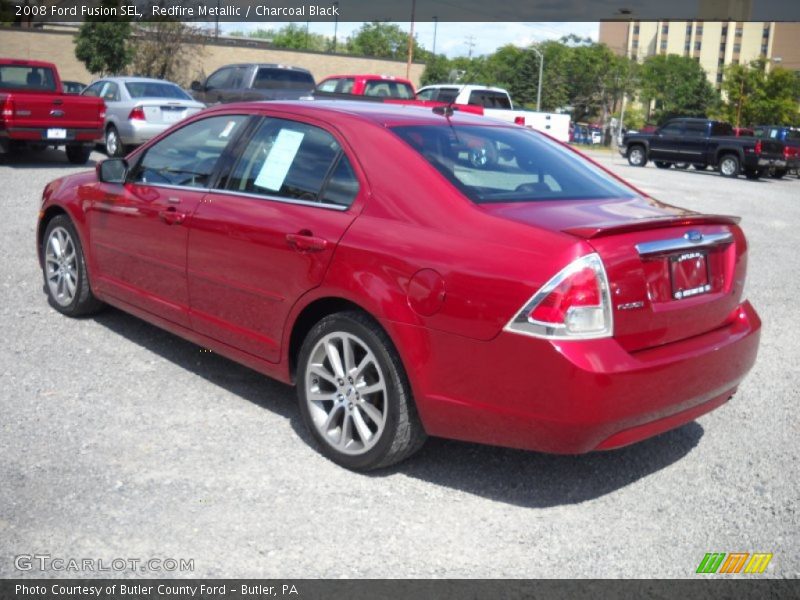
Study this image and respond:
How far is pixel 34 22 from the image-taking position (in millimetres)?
56469

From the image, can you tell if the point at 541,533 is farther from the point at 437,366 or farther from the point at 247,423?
the point at 247,423

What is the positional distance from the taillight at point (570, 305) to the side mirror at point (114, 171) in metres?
3.27

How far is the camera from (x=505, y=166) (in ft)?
15.4

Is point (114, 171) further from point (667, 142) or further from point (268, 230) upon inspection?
point (667, 142)

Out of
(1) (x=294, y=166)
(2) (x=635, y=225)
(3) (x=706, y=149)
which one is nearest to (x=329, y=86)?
(3) (x=706, y=149)

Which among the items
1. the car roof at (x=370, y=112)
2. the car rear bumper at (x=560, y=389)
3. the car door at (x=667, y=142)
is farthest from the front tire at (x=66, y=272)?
the car door at (x=667, y=142)

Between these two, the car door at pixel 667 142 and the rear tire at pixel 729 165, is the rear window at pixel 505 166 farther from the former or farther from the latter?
the car door at pixel 667 142

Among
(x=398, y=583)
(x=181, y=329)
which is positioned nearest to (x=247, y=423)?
(x=181, y=329)


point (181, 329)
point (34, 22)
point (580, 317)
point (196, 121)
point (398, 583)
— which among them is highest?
point (34, 22)

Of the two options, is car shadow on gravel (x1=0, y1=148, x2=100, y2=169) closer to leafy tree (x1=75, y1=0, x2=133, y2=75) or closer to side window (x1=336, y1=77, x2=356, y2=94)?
side window (x1=336, y1=77, x2=356, y2=94)

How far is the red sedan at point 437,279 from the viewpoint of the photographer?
145 inches

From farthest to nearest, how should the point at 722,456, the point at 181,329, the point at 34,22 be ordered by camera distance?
the point at 34,22
the point at 181,329
the point at 722,456

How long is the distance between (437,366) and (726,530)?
1369mm

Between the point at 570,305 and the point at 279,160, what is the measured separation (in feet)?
6.44
